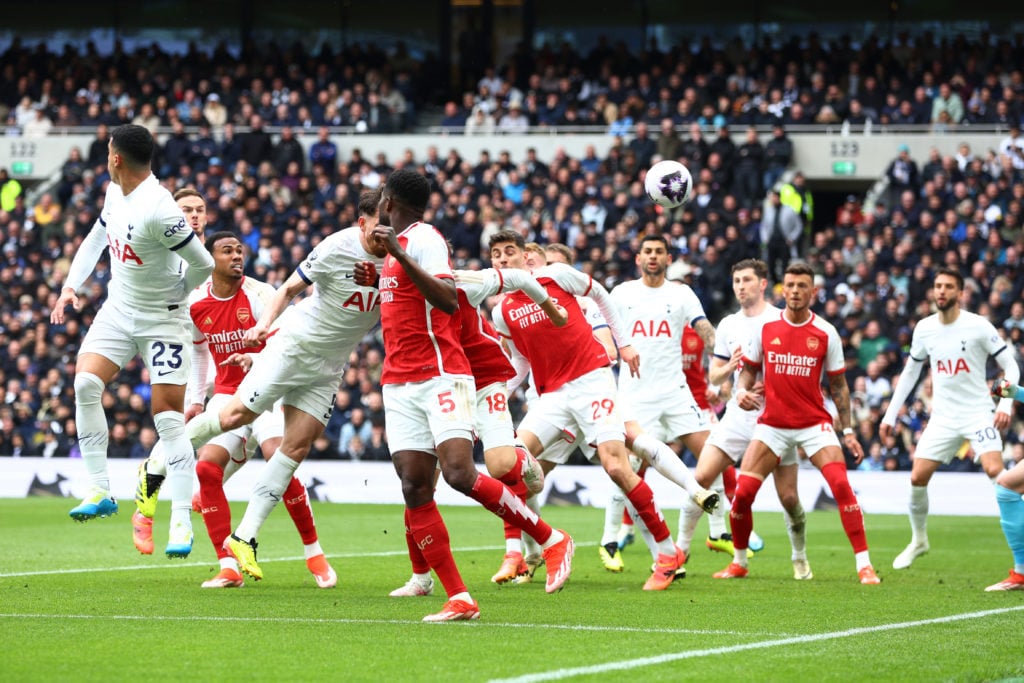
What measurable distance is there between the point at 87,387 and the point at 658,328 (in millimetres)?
5859

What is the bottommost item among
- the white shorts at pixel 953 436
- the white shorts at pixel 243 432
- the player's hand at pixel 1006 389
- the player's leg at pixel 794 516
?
the player's leg at pixel 794 516

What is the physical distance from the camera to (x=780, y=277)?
25.9 metres

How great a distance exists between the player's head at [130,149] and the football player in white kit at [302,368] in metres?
1.31

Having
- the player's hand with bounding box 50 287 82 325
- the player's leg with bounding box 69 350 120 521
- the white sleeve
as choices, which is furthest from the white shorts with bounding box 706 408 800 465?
the player's hand with bounding box 50 287 82 325

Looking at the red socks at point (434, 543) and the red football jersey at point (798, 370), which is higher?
the red football jersey at point (798, 370)

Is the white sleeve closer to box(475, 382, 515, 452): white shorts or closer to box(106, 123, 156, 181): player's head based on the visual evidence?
box(106, 123, 156, 181): player's head

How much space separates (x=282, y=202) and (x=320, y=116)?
14.5ft

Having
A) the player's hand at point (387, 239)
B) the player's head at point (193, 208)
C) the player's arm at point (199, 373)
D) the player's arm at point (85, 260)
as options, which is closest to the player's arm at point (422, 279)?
the player's hand at point (387, 239)

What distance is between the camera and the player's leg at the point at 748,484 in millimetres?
12016

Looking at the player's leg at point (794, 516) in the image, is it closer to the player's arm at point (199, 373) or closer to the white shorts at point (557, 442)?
the white shorts at point (557, 442)

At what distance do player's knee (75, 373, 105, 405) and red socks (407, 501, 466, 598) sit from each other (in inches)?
118

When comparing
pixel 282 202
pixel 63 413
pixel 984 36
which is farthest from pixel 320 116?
pixel 984 36

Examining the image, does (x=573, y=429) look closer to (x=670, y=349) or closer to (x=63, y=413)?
(x=670, y=349)

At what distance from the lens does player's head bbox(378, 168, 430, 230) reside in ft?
28.0
